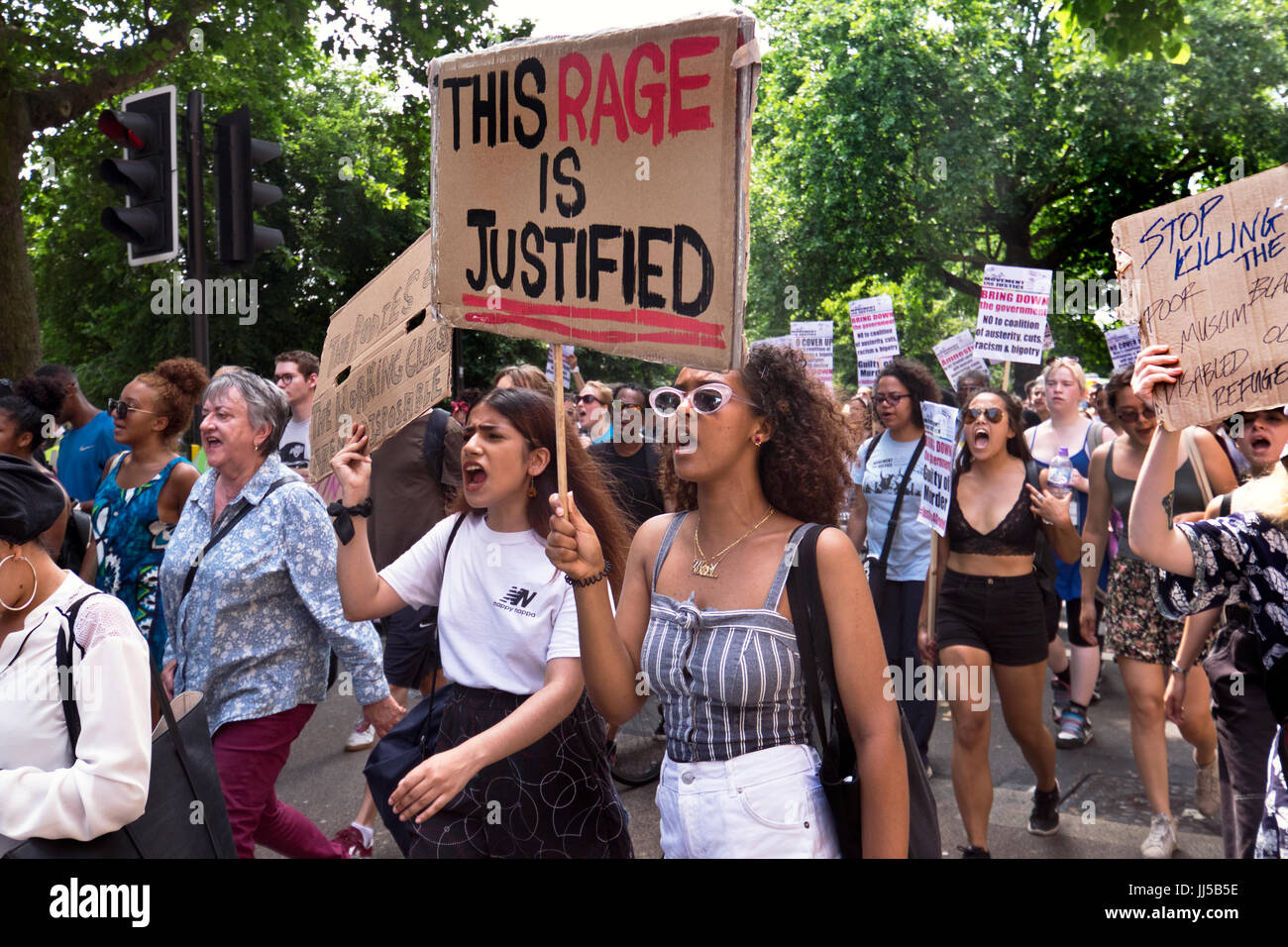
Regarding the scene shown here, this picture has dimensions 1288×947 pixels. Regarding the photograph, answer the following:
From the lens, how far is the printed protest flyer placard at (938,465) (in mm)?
5430

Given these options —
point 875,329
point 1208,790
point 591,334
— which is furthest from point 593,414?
point 591,334

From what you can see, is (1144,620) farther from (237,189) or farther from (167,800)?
(237,189)

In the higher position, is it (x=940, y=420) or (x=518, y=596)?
(x=940, y=420)

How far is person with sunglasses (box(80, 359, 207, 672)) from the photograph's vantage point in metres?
4.71

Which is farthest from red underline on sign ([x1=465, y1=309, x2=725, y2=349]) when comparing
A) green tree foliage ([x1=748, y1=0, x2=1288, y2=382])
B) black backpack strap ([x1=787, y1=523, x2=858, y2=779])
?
green tree foliage ([x1=748, y1=0, x2=1288, y2=382])

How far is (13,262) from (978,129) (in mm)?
18071

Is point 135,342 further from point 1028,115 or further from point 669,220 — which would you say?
point 669,220

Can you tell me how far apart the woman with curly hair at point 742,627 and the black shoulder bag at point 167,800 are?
3.17 ft

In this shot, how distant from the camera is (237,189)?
6496mm

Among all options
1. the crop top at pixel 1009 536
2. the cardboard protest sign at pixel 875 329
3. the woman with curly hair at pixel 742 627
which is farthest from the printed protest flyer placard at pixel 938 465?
the cardboard protest sign at pixel 875 329

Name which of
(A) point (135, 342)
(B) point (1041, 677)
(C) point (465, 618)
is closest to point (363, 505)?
(C) point (465, 618)

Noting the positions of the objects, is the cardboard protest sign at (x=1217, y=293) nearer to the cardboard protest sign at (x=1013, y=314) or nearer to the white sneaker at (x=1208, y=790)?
the white sneaker at (x=1208, y=790)

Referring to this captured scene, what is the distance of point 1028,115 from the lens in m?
24.2
